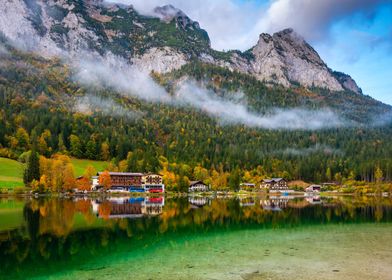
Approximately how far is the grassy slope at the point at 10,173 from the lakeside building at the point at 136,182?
3165 centimetres

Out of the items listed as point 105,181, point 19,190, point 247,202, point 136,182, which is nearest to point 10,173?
point 19,190

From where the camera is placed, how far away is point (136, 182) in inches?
7008

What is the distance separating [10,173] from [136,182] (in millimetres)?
55619

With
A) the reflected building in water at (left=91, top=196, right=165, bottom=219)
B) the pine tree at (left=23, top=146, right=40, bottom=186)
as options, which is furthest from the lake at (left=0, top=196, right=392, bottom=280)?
the pine tree at (left=23, top=146, right=40, bottom=186)

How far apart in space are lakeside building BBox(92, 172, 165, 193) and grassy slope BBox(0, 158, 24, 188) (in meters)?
→ 31.6

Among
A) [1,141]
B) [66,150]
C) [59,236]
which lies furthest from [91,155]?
[59,236]

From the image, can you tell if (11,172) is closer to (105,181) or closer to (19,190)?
(19,190)

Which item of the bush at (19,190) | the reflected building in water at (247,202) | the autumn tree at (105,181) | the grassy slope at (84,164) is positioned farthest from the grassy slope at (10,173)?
the reflected building in water at (247,202)

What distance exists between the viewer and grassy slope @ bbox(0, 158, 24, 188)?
12824 centimetres

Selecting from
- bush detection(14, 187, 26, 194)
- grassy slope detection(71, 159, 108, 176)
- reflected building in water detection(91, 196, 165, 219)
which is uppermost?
grassy slope detection(71, 159, 108, 176)

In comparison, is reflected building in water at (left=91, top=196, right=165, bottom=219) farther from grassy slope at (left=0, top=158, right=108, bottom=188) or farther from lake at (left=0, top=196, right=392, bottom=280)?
grassy slope at (left=0, top=158, right=108, bottom=188)

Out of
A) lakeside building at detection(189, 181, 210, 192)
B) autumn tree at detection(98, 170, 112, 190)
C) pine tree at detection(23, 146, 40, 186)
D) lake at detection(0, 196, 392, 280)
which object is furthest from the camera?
lakeside building at detection(189, 181, 210, 192)

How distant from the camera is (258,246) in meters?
38.1

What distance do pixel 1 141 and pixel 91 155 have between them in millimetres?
42567
